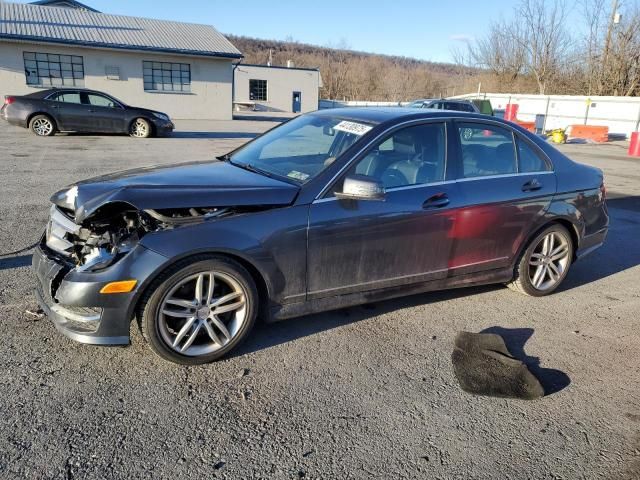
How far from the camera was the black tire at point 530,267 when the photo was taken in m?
4.53

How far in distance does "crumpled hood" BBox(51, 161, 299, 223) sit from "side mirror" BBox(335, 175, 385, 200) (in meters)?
0.33

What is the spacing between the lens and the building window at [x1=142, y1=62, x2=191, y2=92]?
26.4m

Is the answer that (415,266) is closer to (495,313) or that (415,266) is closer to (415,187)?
(415,187)

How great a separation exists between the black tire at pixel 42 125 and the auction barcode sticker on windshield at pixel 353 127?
47.5 feet

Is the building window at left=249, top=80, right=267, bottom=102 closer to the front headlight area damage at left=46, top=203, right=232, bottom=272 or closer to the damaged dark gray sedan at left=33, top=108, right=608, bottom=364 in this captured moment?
the damaged dark gray sedan at left=33, top=108, right=608, bottom=364

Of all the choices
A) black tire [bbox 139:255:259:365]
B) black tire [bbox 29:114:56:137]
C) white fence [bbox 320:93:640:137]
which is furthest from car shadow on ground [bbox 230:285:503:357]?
white fence [bbox 320:93:640:137]

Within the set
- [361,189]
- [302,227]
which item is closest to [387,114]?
[361,189]

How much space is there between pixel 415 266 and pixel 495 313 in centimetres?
95

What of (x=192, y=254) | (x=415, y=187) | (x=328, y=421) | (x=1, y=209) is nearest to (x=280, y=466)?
(x=328, y=421)

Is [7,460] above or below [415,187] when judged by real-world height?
below

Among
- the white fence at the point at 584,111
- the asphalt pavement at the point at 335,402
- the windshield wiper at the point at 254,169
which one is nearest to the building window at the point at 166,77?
the white fence at the point at 584,111

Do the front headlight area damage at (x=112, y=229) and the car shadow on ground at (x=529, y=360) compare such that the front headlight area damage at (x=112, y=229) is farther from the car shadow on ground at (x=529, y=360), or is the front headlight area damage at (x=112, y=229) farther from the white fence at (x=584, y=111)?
the white fence at (x=584, y=111)

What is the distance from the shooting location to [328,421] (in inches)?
108

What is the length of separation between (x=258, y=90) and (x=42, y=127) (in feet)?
111
